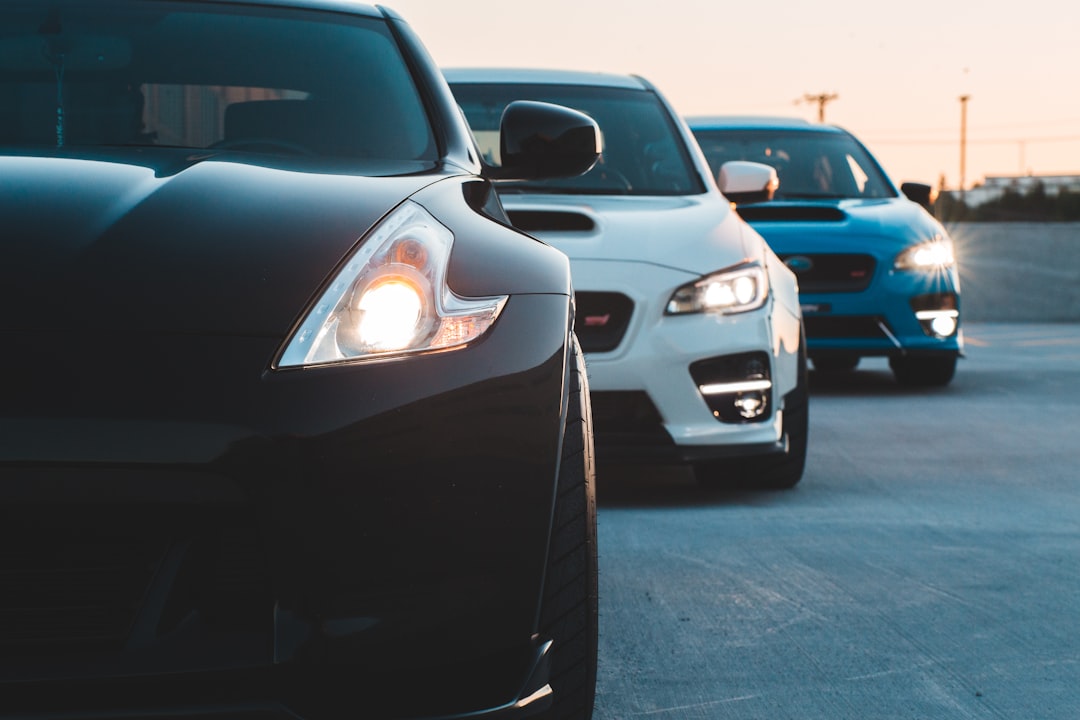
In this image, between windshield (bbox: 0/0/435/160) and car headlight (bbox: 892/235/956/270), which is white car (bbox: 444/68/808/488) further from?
car headlight (bbox: 892/235/956/270)

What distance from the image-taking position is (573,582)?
90.1 inches

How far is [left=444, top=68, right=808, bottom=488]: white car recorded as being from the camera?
5.26 meters

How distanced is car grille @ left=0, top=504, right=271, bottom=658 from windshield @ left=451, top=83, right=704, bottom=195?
4.07 meters

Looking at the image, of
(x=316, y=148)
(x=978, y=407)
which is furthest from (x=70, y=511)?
(x=978, y=407)

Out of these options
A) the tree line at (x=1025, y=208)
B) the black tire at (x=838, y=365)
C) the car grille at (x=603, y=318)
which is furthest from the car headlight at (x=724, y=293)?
the tree line at (x=1025, y=208)

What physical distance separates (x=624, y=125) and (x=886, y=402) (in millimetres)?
3546

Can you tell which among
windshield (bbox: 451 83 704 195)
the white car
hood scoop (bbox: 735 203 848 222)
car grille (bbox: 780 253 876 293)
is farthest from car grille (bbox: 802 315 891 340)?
the white car

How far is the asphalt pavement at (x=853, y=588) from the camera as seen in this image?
10.2 ft

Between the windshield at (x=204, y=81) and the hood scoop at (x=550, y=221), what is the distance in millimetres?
1887

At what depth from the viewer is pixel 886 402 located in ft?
30.7

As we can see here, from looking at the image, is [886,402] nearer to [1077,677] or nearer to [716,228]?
[716,228]

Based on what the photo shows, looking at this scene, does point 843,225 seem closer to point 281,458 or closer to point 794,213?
point 794,213

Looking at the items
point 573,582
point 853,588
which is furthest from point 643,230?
point 573,582

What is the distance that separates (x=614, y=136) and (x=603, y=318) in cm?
135
